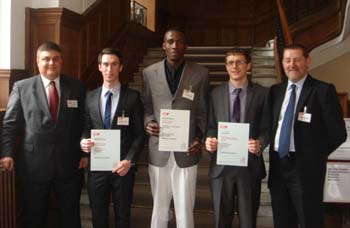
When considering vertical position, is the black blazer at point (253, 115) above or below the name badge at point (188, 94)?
below

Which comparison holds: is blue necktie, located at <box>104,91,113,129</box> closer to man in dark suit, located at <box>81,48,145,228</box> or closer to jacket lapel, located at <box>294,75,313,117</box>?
man in dark suit, located at <box>81,48,145,228</box>

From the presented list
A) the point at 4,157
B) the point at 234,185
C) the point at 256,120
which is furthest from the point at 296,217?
the point at 4,157

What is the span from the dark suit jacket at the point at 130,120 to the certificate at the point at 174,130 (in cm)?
19

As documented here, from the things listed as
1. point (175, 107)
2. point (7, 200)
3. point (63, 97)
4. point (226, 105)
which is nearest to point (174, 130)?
point (175, 107)

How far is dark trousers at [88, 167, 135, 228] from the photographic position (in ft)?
9.04

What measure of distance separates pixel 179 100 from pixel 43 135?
0.98 meters

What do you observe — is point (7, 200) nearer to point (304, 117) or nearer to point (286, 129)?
point (286, 129)

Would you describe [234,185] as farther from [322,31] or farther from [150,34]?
[150,34]

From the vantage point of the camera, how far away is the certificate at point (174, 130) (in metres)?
2.70

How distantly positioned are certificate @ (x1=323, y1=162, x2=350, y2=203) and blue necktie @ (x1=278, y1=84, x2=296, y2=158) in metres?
1.33

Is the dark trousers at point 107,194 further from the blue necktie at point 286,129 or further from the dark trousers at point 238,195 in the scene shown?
the blue necktie at point 286,129

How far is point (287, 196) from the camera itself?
2713 millimetres

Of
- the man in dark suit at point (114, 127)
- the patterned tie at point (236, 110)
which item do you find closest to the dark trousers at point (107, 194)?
the man in dark suit at point (114, 127)

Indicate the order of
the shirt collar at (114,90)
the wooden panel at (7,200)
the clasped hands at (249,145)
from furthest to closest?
the wooden panel at (7,200), the shirt collar at (114,90), the clasped hands at (249,145)
